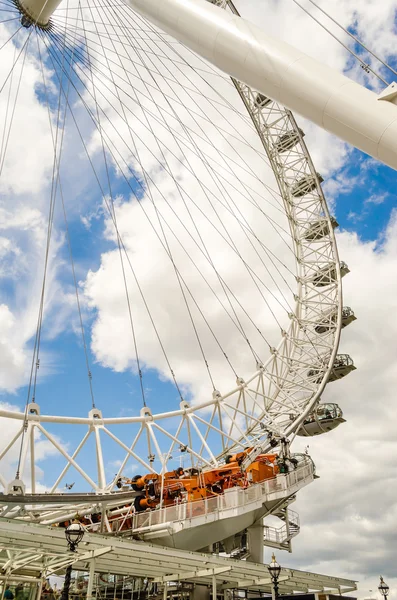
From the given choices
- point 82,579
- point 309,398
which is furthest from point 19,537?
point 309,398

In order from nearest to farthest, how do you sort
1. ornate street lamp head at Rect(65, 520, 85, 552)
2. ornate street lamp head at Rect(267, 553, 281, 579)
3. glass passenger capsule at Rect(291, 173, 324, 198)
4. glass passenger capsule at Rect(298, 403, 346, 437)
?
ornate street lamp head at Rect(65, 520, 85, 552)
ornate street lamp head at Rect(267, 553, 281, 579)
glass passenger capsule at Rect(298, 403, 346, 437)
glass passenger capsule at Rect(291, 173, 324, 198)

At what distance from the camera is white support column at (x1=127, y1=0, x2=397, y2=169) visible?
959 cm

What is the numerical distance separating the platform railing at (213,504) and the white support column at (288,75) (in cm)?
2296

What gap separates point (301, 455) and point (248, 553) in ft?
24.2

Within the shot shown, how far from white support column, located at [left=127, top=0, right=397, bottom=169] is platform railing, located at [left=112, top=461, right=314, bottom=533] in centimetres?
2296

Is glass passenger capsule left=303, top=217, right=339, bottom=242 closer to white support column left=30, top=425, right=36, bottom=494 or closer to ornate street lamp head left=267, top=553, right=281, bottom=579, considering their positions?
white support column left=30, top=425, right=36, bottom=494

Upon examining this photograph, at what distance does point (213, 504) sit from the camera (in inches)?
1125

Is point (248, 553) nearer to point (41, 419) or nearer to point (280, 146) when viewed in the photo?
point (41, 419)

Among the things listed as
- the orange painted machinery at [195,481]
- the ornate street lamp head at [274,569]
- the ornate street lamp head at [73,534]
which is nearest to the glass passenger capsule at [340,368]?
the orange painted machinery at [195,481]

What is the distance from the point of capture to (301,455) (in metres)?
35.7

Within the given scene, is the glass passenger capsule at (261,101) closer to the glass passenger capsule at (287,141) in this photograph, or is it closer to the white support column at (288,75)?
the glass passenger capsule at (287,141)

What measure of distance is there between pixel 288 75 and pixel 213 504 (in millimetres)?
24119

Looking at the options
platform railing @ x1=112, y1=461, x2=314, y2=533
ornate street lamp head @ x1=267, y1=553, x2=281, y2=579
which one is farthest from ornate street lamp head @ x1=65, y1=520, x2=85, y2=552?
platform railing @ x1=112, y1=461, x2=314, y2=533

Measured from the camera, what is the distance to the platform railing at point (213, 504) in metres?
27.6
